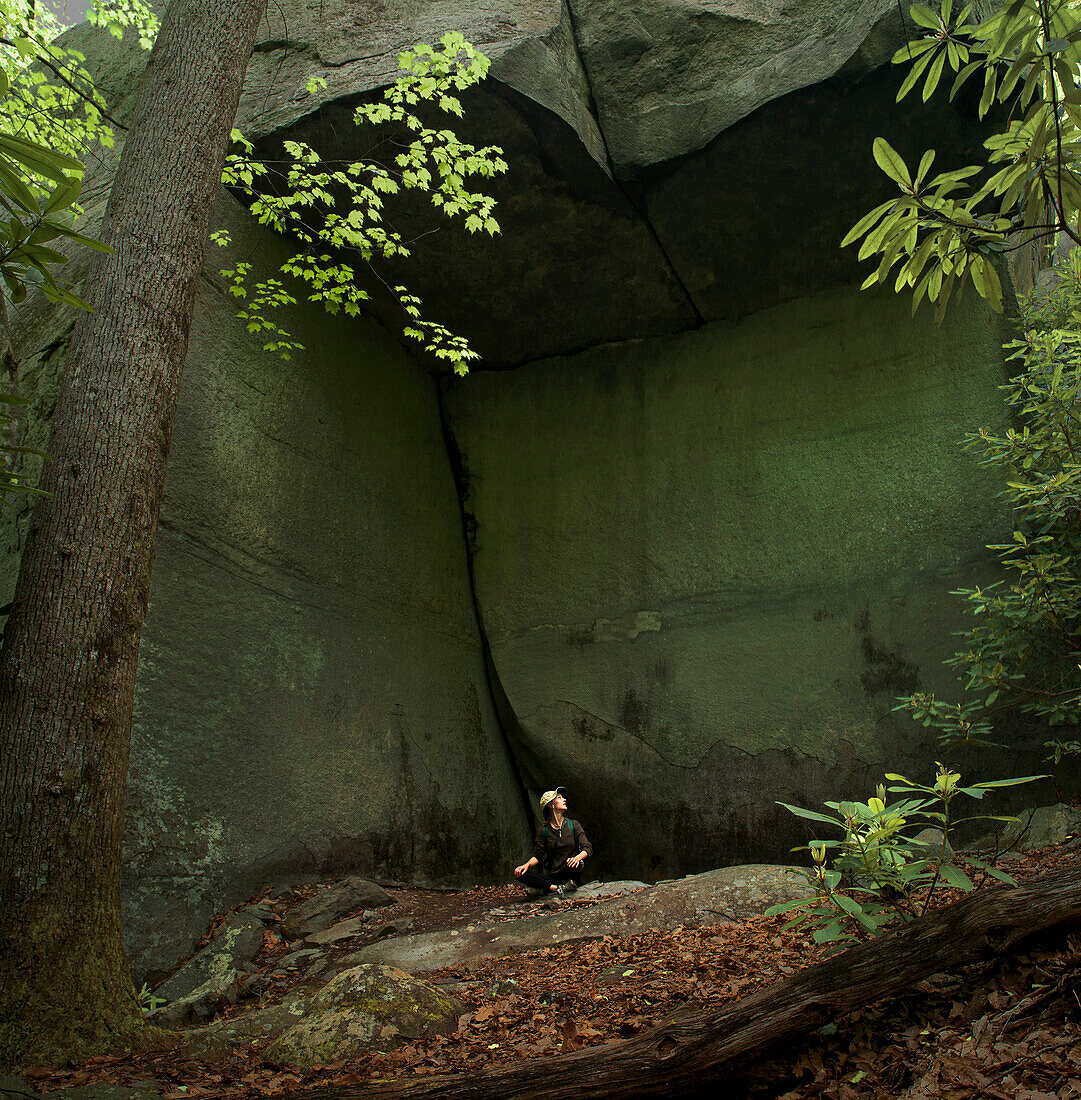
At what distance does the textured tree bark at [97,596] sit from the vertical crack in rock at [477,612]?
16.4 feet

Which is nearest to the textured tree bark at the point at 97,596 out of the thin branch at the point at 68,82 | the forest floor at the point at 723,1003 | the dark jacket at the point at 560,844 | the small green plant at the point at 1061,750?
the forest floor at the point at 723,1003

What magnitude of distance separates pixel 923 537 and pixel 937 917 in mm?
5487

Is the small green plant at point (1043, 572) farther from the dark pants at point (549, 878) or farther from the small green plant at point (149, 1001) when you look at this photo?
the small green plant at point (149, 1001)

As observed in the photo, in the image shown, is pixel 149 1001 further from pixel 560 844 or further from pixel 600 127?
pixel 600 127

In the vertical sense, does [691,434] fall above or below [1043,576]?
above

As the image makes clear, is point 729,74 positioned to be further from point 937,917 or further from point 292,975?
point 292,975

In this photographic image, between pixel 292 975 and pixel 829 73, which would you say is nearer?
pixel 292 975

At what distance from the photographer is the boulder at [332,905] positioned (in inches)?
221

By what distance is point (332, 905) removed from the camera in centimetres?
589

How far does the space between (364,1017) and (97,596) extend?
6.90ft

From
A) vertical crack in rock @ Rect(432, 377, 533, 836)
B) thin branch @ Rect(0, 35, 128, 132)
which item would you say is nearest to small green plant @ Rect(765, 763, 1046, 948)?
thin branch @ Rect(0, 35, 128, 132)

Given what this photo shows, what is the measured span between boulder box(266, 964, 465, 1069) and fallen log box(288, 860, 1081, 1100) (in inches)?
43.5

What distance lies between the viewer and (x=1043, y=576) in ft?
16.9

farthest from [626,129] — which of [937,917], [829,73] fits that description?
[937,917]
